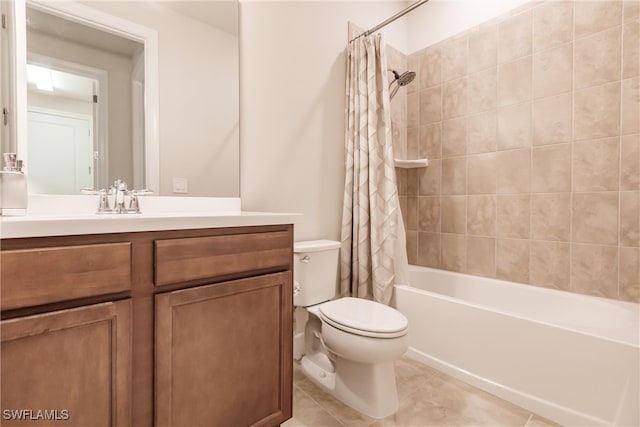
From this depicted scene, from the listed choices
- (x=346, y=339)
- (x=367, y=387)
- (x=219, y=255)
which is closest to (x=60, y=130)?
(x=219, y=255)

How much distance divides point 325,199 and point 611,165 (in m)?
1.59

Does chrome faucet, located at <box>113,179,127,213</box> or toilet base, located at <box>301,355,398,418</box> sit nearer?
chrome faucet, located at <box>113,179,127,213</box>

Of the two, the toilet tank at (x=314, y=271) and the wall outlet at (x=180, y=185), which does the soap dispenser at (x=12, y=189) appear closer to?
the wall outlet at (x=180, y=185)

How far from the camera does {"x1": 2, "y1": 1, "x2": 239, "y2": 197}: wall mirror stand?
1.15 meters

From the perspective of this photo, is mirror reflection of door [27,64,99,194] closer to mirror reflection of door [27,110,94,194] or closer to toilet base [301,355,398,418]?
mirror reflection of door [27,110,94,194]

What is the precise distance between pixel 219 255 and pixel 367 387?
934mm

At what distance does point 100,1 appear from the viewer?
1.27 m

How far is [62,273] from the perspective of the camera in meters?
0.74

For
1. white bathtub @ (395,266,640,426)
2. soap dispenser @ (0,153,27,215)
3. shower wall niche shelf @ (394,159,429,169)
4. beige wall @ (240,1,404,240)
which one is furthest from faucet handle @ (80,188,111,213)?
shower wall niche shelf @ (394,159,429,169)

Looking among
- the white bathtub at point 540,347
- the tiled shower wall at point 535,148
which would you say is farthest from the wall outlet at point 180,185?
the tiled shower wall at point 535,148

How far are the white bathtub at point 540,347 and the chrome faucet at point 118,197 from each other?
1.53m

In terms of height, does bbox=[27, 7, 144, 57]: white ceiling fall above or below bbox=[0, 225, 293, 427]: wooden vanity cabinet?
above

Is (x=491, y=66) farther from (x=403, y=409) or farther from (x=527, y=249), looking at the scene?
(x=403, y=409)

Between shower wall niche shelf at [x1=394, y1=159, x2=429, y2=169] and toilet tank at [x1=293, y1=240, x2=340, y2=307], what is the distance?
955 millimetres
